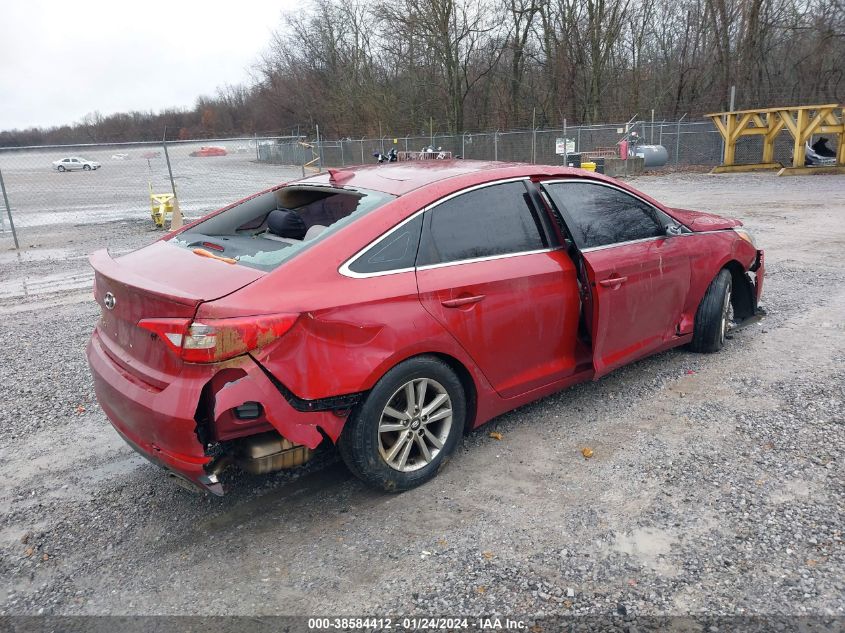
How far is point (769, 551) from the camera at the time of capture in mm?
2816

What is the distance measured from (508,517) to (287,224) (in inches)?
79.6

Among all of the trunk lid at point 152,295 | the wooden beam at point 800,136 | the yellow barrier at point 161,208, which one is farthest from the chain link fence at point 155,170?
the trunk lid at point 152,295

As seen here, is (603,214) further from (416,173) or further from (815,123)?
(815,123)

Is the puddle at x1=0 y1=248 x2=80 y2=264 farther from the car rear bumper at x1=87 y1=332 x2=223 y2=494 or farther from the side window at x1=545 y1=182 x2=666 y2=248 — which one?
the side window at x1=545 y1=182 x2=666 y2=248

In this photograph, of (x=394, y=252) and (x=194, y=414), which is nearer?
(x=194, y=414)

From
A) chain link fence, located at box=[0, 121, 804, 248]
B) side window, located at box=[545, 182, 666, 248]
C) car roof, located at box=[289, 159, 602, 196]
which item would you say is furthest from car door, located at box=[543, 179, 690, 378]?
chain link fence, located at box=[0, 121, 804, 248]

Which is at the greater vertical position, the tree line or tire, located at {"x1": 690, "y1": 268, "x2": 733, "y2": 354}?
the tree line

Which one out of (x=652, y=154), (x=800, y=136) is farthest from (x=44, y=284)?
(x=652, y=154)

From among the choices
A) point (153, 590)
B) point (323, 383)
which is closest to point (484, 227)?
point (323, 383)

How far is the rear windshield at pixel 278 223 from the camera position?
129 inches

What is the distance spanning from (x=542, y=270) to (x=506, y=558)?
1691 mm

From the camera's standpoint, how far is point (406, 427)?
3.26 m

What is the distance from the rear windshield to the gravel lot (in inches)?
50.3

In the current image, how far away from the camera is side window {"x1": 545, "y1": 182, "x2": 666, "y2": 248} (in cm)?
407
